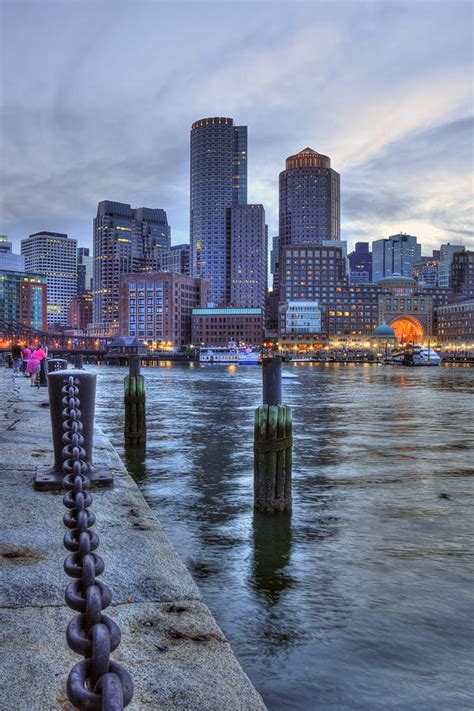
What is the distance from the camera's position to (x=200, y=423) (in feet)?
98.3

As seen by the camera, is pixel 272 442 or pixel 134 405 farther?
pixel 134 405

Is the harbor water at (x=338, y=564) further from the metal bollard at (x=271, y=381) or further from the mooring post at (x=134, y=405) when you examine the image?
the metal bollard at (x=271, y=381)

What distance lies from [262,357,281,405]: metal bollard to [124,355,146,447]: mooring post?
33.1 feet

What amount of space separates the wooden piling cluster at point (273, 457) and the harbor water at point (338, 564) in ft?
1.30

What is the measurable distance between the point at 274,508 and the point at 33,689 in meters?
8.92

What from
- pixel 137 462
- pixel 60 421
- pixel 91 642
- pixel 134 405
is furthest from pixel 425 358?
pixel 91 642

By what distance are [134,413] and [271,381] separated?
11031mm

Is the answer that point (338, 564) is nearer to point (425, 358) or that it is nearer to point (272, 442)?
point (272, 442)

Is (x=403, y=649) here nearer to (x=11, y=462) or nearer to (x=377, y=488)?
(x=11, y=462)

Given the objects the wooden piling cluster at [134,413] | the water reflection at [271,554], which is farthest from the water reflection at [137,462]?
the water reflection at [271,554]

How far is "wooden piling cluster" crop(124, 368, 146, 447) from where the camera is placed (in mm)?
21453

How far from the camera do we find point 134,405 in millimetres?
22062

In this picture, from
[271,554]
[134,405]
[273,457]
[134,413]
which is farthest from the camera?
[134,405]

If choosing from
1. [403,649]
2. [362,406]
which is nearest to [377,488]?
[403,649]
